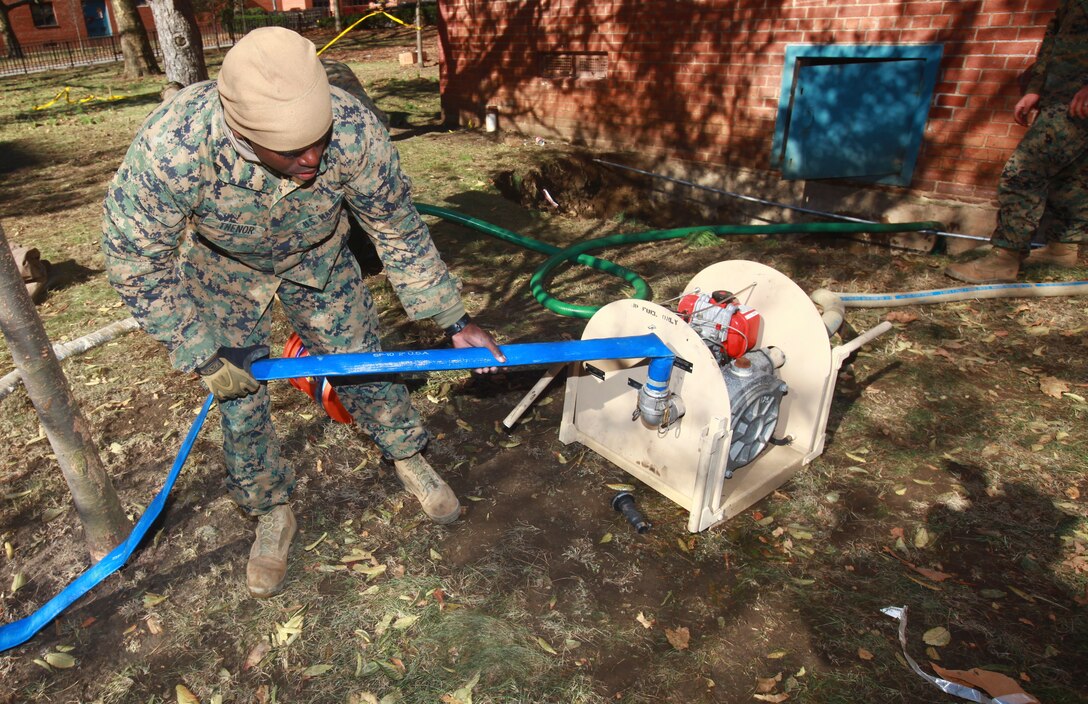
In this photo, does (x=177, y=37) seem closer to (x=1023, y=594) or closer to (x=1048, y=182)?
(x=1048, y=182)

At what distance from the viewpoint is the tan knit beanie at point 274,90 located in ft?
6.75

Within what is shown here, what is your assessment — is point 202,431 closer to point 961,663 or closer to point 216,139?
point 216,139

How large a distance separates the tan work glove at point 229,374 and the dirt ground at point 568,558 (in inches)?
37.0

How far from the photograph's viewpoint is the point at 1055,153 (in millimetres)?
4770

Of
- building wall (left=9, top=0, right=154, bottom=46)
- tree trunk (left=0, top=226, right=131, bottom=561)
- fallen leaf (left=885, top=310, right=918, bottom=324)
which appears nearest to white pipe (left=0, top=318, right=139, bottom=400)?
tree trunk (left=0, top=226, right=131, bottom=561)

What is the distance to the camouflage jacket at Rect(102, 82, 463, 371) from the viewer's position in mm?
2266

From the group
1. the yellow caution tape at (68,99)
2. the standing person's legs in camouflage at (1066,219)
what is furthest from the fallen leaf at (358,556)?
the yellow caution tape at (68,99)

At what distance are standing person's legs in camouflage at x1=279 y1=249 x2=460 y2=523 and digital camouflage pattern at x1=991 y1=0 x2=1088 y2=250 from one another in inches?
186

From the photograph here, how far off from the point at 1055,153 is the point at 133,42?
1896 cm

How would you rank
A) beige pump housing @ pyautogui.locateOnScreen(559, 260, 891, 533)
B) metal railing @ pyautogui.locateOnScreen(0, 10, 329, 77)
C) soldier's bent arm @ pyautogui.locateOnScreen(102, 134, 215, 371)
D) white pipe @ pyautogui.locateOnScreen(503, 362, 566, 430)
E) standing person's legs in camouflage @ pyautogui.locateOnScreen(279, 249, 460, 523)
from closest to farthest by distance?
soldier's bent arm @ pyautogui.locateOnScreen(102, 134, 215, 371), standing person's legs in camouflage @ pyautogui.locateOnScreen(279, 249, 460, 523), beige pump housing @ pyautogui.locateOnScreen(559, 260, 891, 533), white pipe @ pyautogui.locateOnScreen(503, 362, 566, 430), metal railing @ pyautogui.locateOnScreen(0, 10, 329, 77)

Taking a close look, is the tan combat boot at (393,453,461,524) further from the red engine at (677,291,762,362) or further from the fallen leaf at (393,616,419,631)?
the red engine at (677,291,762,362)

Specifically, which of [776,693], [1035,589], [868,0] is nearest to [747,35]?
[868,0]

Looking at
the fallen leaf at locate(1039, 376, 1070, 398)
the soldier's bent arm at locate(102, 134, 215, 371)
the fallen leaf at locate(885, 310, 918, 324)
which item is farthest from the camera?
the fallen leaf at locate(885, 310, 918, 324)

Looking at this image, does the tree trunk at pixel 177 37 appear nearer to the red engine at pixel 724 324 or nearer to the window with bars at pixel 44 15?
the red engine at pixel 724 324
